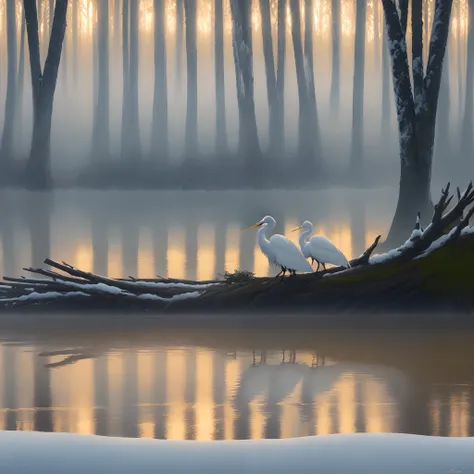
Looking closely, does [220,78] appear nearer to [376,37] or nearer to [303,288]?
[376,37]

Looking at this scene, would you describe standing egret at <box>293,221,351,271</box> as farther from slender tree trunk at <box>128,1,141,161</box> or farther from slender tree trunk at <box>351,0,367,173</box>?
slender tree trunk at <box>128,1,141,161</box>

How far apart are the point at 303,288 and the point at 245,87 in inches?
893

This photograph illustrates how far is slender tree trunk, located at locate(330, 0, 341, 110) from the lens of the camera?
3981cm

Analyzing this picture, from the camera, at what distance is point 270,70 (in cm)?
3547

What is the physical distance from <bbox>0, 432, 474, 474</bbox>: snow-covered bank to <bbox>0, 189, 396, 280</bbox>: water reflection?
7593mm

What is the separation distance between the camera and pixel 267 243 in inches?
441

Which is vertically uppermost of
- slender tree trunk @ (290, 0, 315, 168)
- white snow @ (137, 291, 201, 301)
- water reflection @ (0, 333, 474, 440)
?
slender tree trunk @ (290, 0, 315, 168)

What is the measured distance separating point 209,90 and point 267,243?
28.8 m

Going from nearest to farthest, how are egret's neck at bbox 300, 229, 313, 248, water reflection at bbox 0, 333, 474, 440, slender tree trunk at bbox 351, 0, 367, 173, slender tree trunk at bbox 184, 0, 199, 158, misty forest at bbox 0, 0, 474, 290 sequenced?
water reflection at bbox 0, 333, 474, 440 → egret's neck at bbox 300, 229, 313, 248 → misty forest at bbox 0, 0, 474, 290 → slender tree trunk at bbox 184, 0, 199, 158 → slender tree trunk at bbox 351, 0, 367, 173

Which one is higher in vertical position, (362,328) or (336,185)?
(336,185)

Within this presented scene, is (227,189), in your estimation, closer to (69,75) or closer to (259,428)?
(69,75)

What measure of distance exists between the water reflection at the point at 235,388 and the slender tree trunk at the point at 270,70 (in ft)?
84.2

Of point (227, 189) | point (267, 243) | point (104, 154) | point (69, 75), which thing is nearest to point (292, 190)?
point (227, 189)

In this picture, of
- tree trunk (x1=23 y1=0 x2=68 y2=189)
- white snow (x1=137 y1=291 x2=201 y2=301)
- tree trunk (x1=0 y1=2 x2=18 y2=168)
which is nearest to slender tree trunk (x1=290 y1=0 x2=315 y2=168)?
tree trunk (x1=0 y1=2 x2=18 y2=168)
